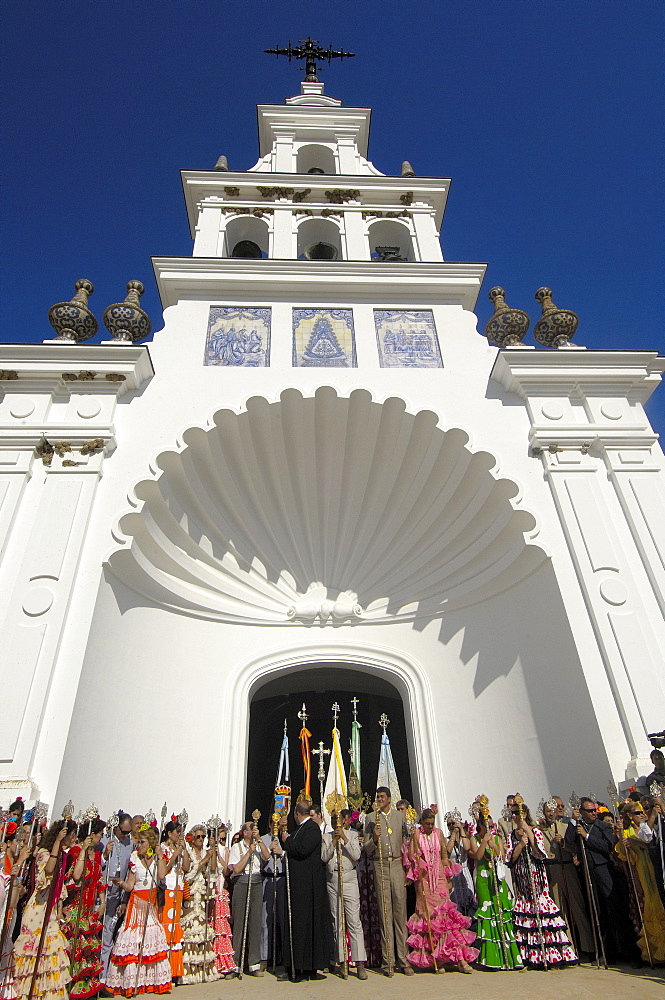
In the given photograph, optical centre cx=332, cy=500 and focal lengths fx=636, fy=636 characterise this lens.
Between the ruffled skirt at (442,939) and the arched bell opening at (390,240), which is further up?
the arched bell opening at (390,240)

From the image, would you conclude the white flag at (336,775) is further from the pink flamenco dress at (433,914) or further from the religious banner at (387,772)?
the pink flamenco dress at (433,914)

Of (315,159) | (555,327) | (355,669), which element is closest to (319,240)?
A: (315,159)

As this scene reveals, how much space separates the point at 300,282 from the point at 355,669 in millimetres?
5124

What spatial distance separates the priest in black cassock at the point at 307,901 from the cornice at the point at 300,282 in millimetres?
6709

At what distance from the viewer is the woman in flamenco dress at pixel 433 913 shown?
3.88 metres

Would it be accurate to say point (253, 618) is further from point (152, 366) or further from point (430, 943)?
point (430, 943)

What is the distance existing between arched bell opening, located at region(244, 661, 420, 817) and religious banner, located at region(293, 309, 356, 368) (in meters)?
3.85

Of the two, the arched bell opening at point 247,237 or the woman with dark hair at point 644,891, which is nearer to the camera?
the woman with dark hair at point 644,891

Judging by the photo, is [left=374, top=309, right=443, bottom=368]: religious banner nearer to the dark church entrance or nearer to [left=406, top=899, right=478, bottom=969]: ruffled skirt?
the dark church entrance

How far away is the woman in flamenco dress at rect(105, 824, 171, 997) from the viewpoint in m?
3.63

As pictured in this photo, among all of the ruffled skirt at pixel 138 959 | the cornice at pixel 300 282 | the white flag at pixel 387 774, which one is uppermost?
the cornice at pixel 300 282

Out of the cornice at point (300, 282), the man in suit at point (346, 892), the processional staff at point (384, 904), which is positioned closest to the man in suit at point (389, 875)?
the processional staff at point (384, 904)

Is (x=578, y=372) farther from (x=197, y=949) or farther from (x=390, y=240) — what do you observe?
(x=197, y=949)

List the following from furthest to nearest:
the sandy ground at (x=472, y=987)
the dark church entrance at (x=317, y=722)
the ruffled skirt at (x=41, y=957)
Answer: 1. the dark church entrance at (x=317, y=722)
2. the ruffled skirt at (x=41, y=957)
3. the sandy ground at (x=472, y=987)
